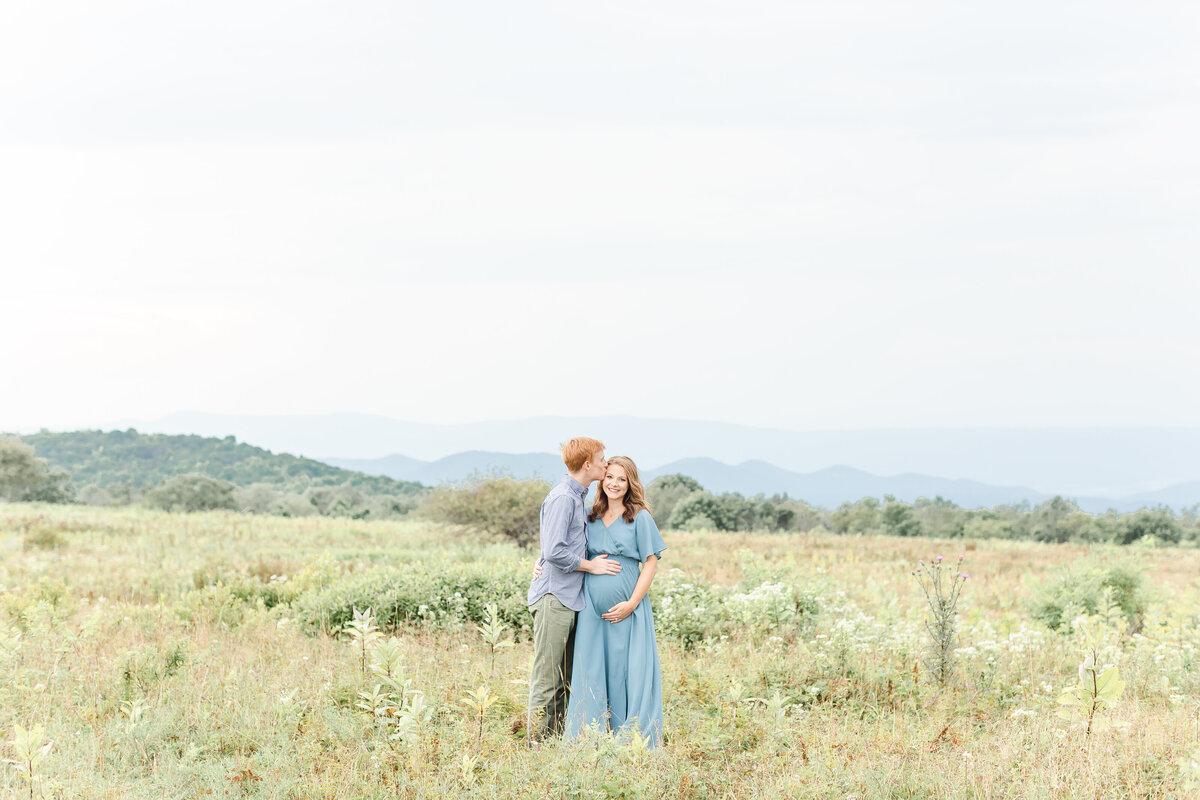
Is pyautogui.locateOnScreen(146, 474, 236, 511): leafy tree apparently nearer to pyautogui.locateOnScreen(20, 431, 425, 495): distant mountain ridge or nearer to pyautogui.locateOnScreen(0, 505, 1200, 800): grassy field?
pyautogui.locateOnScreen(20, 431, 425, 495): distant mountain ridge

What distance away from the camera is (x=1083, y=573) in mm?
12031

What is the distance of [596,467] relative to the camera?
543 cm

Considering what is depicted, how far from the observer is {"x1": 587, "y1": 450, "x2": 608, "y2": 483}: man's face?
17.8ft

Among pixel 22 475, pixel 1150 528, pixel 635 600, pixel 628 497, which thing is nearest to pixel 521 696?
pixel 635 600

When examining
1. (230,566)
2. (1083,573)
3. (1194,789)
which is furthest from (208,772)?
(1083,573)

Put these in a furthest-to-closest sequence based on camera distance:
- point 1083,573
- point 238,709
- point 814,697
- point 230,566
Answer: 1. point 230,566
2. point 1083,573
3. point 814,697
4. point 238,709

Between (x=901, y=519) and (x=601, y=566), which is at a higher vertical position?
(x=601, y=566)

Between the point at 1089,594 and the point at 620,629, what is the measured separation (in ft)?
29.9

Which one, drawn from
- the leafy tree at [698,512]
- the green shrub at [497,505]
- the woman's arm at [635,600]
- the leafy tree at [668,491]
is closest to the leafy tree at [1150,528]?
the leafy tree at [698,512]

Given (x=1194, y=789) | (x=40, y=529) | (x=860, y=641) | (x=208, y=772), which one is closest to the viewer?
(x=1194, y=789)

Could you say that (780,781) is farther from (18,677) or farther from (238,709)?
(18,677)

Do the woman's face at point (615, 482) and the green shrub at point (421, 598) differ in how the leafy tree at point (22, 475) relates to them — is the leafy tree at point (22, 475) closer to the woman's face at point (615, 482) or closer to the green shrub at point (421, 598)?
the green shrub at point (421, 598)

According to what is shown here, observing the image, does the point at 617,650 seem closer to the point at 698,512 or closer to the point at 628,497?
the point at 628,497

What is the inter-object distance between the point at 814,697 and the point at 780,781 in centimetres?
211
